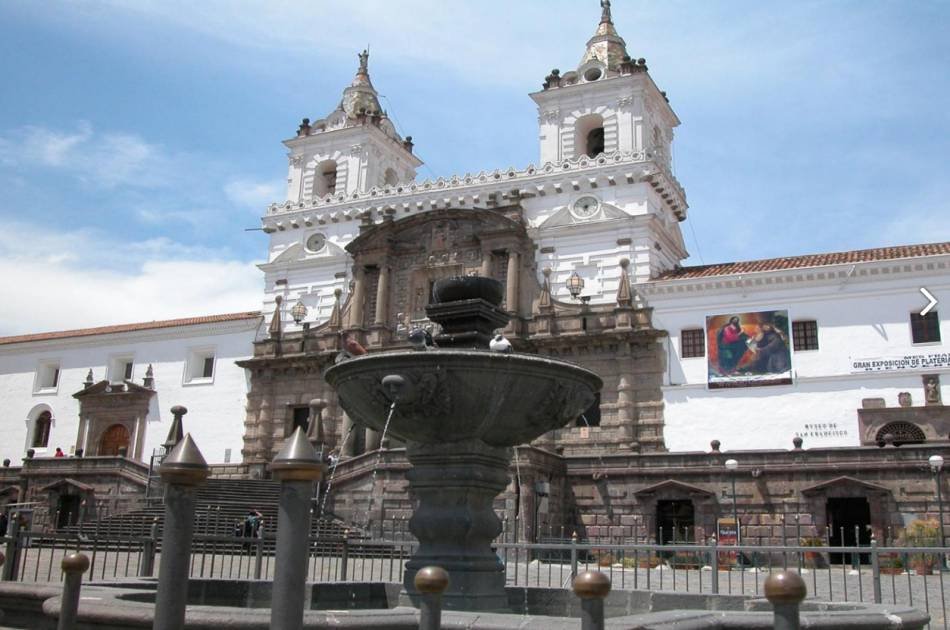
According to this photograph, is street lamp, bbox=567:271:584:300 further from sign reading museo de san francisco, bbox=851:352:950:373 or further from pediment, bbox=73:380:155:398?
pediment, bbox=73:380:155:398

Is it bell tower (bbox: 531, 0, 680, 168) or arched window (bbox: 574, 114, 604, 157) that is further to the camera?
arched window (bbox: 574, 114, 604, 157)

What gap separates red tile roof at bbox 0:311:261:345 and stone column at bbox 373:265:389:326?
18.5ft

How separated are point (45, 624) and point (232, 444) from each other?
91.1 ft

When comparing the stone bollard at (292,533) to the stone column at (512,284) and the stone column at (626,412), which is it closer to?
the stone column at (626,412)

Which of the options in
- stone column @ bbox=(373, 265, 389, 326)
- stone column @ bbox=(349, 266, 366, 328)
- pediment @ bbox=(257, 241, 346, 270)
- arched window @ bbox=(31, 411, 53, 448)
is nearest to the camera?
stone column @ bbox=(373, 265, 389, 326)

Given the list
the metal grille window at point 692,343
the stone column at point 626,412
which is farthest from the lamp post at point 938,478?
the stone column at point 626,412

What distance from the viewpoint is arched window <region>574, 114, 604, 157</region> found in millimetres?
33469

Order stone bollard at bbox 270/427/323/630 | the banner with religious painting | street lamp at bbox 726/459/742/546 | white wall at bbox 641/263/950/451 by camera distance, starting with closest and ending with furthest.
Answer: stone bollard at bbox 270/427/323/630
street lamp at bbox 726/459/742/546
white wall at bbox 641/263/950/451
the banner with religious painting

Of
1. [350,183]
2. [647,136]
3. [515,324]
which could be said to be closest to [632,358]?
[515,324]

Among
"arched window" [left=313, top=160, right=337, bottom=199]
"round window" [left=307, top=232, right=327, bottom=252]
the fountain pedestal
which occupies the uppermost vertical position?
"arched window" [left=313, top=160, right=337, bottom=199]

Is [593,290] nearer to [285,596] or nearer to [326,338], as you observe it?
[326,338]

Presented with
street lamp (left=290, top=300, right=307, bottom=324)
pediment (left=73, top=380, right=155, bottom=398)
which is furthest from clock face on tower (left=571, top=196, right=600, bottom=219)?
pediment (left=73, top=380, right=155, bottom=398)

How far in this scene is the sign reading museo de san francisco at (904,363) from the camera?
84.5ft

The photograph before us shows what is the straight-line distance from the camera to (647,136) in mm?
32562
